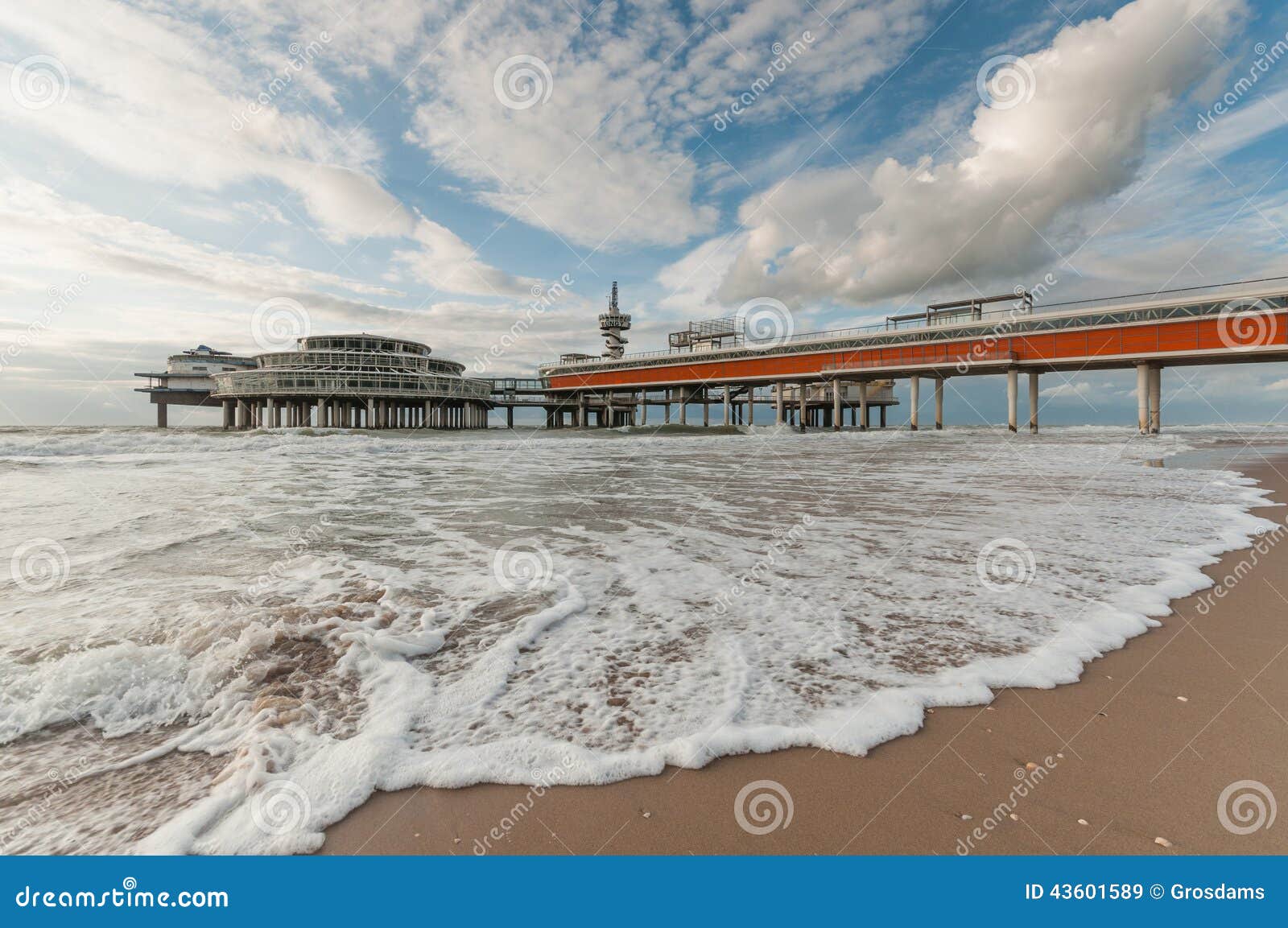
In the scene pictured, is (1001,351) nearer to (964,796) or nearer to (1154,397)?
(1154,397)

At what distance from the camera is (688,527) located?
245 inches

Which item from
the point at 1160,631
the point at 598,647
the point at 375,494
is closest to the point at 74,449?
the point at 375,494

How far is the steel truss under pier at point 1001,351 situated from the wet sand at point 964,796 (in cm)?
3238

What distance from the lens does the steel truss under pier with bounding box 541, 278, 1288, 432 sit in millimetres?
23672

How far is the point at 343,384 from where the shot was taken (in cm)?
5075

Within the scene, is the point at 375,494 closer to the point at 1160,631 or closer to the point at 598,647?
the point at 598,647

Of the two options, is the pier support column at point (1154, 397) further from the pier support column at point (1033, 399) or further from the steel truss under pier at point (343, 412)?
the steel truss under pier at point (343, 412)

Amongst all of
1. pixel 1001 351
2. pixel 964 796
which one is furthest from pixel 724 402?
pixel 964 796

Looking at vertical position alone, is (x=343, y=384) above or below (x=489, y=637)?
above

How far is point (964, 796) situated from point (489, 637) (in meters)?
2.39

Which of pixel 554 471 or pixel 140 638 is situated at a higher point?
pixel 554 471

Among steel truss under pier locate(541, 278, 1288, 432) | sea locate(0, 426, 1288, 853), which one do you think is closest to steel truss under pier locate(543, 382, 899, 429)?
steel truss under pier locate(541, 278, 1288, 432)

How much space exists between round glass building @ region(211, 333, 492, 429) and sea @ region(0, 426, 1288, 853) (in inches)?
1924

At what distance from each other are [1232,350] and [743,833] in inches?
1372
